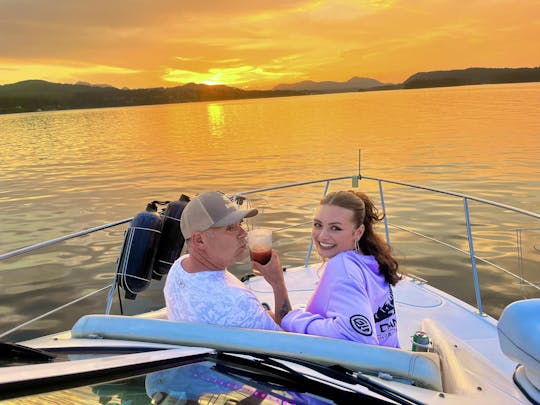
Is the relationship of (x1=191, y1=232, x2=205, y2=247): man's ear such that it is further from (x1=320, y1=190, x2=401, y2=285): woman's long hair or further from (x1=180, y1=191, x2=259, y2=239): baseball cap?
(x1=320, y1=190, x2=401, y2=285): woman's long hair

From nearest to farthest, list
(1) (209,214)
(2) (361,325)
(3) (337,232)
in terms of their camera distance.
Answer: (2) (361,325), (1) (209,214), (3) (337,232)

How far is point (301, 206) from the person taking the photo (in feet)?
37.6

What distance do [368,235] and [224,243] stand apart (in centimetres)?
66

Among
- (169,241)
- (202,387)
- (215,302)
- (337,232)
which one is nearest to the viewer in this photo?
(202,387)

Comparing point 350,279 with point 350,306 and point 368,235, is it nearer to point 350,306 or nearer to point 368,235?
point 350,306

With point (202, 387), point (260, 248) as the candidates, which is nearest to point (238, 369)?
point (202, 387)

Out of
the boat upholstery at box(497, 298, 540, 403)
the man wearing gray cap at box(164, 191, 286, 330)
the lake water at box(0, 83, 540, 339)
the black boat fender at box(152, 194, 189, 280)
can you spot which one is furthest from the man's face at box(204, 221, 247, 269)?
the lake water at box(0, 83, 540, 339)

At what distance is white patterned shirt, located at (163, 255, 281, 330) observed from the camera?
5.99 feet

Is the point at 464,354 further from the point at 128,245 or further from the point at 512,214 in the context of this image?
the point at 512,214

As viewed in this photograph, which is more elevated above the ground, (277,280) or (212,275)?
(212,275)

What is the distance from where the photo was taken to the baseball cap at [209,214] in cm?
196

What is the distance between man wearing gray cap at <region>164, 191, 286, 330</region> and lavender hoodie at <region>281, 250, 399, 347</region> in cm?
18

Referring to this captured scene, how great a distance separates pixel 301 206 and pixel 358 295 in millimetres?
9672

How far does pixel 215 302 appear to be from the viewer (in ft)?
6.06
